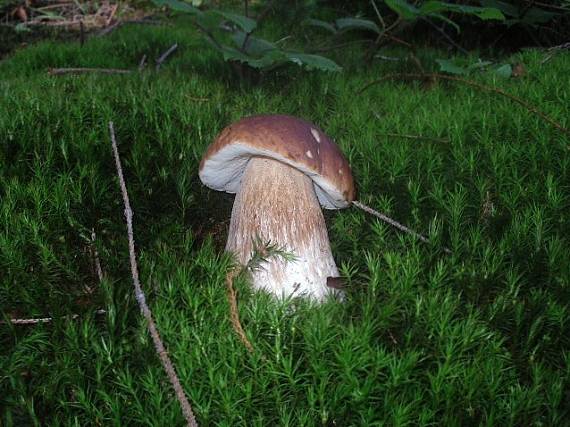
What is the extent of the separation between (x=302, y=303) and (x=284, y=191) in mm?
402

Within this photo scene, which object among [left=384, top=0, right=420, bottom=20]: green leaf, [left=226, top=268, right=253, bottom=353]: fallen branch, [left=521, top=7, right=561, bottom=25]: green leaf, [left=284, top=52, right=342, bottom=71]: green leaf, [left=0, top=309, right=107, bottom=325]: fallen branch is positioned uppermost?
[left=384, top=0, right=420, bottom=20]: green leaf

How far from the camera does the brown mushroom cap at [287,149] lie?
1356 mm

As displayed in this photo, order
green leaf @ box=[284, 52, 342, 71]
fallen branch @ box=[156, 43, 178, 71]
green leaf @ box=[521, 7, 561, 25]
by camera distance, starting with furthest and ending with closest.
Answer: fallen branch @ box=[156, 43, 178, 71], green leaf @ box=[521, 7, 561, 25], green leaf @ box=[284, 52, 342, 71]

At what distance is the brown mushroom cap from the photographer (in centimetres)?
136

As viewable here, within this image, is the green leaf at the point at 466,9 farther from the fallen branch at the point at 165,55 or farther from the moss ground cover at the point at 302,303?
the fallen branch at the point at 165,55

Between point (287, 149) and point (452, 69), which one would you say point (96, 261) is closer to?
point (287, 149)

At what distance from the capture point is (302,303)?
135cm

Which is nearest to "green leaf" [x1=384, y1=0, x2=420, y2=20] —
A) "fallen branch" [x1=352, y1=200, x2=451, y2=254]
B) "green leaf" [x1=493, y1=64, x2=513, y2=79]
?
"green leaf" [x1=493, y1=64, x2=513, y2=79]

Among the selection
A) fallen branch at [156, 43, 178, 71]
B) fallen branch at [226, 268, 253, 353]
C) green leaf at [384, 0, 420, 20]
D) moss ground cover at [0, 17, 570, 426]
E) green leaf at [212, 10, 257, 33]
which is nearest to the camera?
moss ground cover at [0, 17, 570, 426]

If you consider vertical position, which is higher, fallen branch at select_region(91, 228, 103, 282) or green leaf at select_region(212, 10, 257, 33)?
green leaf at select_region(212, 10, 257, 33)

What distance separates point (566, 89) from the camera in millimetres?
2398

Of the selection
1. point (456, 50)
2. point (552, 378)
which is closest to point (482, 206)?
point (552, 378)

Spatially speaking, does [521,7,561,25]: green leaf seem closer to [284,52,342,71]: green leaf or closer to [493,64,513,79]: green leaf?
[493,64,513,79]: green leaf

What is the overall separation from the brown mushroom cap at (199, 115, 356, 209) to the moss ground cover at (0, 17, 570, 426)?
24cm
